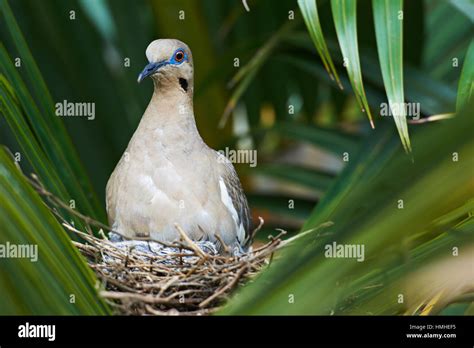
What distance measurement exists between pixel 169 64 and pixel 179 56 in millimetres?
64

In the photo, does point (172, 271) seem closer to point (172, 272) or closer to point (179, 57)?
point (172, 272)

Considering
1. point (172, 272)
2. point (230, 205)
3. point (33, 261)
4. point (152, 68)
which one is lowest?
point (33, 261)

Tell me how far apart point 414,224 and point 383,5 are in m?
1.10

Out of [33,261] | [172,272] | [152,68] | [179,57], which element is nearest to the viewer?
[33,261]

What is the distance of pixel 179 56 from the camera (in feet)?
10.2

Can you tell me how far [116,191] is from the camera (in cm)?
307

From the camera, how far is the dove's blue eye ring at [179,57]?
121 inches

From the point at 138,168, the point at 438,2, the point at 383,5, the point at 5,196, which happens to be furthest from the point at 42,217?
the point at 438,2

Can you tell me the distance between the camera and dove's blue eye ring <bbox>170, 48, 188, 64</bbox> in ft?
10.1

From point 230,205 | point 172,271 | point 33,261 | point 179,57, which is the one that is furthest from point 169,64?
point 33,261

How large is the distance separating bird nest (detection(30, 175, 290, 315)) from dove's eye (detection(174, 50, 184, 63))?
72 cm

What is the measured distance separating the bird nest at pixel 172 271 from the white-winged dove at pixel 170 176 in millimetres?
116

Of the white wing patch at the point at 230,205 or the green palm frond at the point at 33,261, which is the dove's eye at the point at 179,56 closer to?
the white wing patch at the point at 230,205

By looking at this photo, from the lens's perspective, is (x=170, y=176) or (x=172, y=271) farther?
(x=170, y=176)
